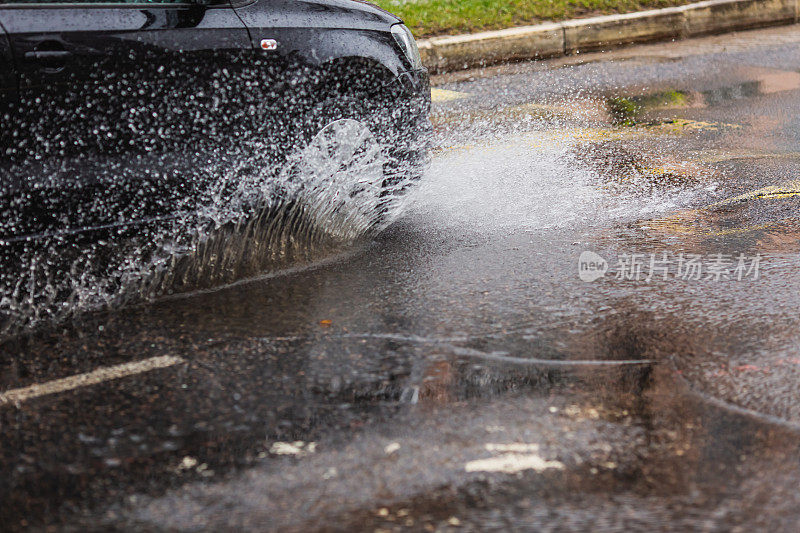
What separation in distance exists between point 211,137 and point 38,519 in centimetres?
248

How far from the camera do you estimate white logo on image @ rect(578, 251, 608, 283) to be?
471cm

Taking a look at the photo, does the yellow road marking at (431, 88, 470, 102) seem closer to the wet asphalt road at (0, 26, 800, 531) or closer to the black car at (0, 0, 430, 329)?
the wet asphalt road at (0, 26, 800, 531)

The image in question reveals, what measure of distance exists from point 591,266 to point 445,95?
15.8 ft

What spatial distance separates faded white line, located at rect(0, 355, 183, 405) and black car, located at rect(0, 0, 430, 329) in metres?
0.77

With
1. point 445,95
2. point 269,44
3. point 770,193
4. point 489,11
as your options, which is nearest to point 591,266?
point 770,193

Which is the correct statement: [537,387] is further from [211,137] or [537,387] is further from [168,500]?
[211,137]

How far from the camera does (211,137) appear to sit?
191 inches

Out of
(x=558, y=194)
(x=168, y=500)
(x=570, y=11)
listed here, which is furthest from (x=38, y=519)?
(x=570, y=11)

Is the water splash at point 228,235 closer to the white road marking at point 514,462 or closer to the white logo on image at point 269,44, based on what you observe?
the white logo on image at point 269,44

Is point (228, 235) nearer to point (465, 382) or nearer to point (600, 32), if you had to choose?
point (465, 382)

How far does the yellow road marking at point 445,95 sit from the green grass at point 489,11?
67.8 inches

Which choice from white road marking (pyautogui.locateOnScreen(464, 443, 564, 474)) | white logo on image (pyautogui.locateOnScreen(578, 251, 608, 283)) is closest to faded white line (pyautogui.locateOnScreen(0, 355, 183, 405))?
white road marking (pyautogui.locateOnScreen(464, 443, 564, 474))

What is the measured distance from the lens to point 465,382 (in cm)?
361

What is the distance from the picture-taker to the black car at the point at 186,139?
4.40 m
